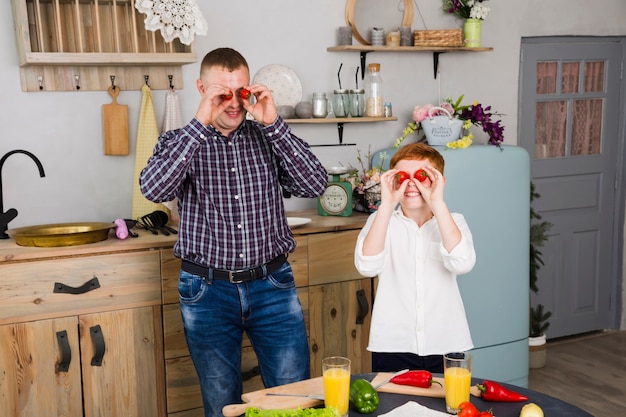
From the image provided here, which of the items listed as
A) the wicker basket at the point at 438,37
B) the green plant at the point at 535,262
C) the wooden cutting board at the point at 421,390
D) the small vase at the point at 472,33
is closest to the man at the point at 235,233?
the wooden cutting board at the point at 421,390

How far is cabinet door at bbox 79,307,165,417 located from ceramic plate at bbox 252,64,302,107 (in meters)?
1.26

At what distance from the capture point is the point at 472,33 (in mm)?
3955

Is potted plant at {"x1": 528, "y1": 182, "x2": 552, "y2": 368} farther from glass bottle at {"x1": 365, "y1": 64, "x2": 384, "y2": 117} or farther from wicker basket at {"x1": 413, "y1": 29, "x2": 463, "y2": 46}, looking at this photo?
glass bottle at {"x1": 365, "y1": 64, "x2": 384, "y2": 117}

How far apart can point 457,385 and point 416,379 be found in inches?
5.8

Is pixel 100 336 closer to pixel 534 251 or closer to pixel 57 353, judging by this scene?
pixel 57 353

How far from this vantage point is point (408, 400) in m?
1.72

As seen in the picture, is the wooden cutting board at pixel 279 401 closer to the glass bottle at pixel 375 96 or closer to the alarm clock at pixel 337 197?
the alarm clock at pixel 337 197

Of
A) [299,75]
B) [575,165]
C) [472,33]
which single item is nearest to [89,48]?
[299,75]

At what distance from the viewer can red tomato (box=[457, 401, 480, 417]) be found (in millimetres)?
1538

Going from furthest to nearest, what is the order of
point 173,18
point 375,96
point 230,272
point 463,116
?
point 463,116 < point 375,96 < point 173,18 < point 230,272

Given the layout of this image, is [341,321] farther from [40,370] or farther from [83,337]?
[40,370]

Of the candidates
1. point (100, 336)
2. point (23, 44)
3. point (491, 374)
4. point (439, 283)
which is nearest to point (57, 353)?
point (100, 336)

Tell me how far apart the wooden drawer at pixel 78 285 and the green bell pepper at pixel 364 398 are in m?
1.40

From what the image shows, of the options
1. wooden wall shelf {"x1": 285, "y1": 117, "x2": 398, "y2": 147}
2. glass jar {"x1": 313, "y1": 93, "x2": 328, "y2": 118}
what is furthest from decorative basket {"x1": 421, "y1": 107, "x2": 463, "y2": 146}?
glass jar {"x1": 313, "y1": 93, "x2": 328, "y2": 118}
